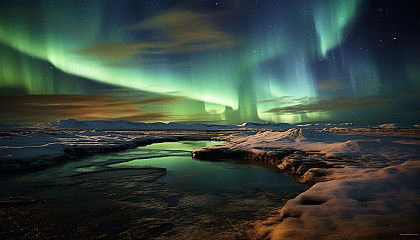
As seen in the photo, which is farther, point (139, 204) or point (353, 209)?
point (139, 204)

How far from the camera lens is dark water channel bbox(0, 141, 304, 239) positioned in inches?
217

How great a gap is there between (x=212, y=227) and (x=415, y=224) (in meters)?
4.26

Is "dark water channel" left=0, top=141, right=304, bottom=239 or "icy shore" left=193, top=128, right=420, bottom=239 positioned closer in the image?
"icy shore" left=193, top=128, right=420, bottom=239

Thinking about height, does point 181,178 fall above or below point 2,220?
below

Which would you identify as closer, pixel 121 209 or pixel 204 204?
pixel 121 209

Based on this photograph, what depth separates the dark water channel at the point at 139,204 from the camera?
18.1 feet

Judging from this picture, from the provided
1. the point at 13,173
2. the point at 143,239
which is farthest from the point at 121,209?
the point at 13,173

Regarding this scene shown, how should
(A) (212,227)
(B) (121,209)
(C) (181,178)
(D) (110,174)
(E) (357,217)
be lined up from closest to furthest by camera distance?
1. (E) (357,217)
2. (A) (212,227)
3. (B) (121,209)
4. (C) (181,178)
5. (D) (110,174)

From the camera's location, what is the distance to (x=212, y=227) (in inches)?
221

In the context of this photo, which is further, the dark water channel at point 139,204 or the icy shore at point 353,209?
the dark water channel at point 139,204

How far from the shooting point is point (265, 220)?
5852mm

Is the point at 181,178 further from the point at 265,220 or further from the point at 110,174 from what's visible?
the point at 265,220

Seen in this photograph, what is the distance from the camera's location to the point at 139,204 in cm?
748

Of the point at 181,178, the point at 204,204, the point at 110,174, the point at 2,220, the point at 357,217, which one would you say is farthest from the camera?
the point at 110,174
